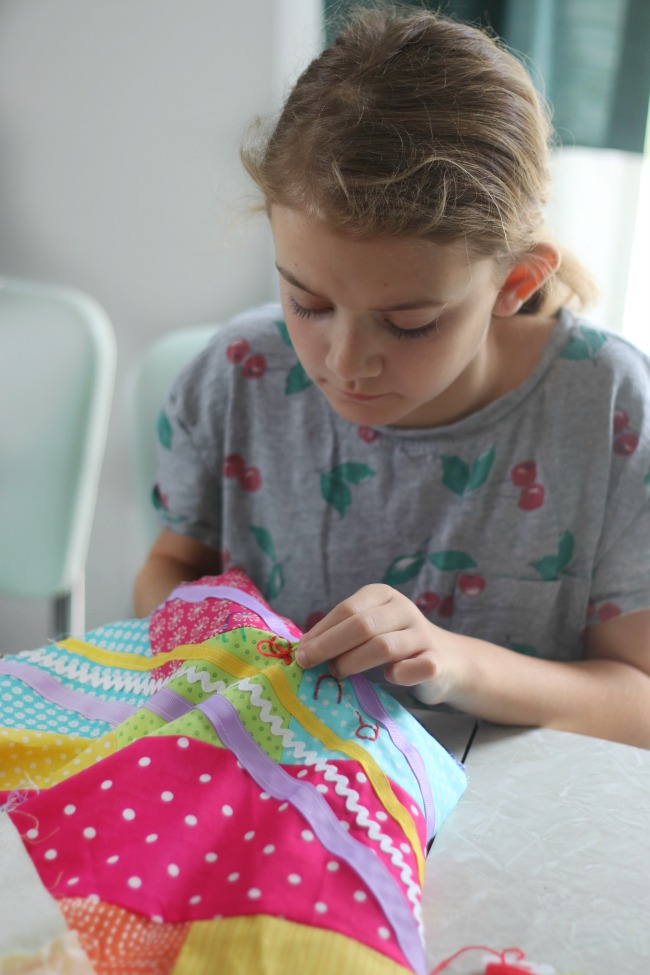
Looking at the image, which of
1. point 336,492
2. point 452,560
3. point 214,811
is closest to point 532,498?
point 452,560

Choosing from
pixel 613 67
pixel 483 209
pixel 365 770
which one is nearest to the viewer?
pixel 365 770

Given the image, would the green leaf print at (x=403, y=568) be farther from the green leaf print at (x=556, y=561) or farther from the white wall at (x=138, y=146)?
the white wall at (x=138, y=146)

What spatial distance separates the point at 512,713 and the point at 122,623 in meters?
0.33

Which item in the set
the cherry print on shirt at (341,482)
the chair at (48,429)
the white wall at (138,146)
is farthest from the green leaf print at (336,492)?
the white wall at (138,146)

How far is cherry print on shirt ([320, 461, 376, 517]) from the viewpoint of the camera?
40.5 inches

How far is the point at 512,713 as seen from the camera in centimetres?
80

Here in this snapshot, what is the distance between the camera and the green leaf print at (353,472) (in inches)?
40.3

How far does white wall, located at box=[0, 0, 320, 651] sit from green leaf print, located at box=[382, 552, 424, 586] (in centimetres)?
82

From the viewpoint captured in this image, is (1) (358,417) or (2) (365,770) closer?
(2) (365,770)

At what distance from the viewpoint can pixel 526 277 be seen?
2.94 ft

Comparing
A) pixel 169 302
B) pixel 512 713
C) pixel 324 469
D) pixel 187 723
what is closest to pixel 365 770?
pixel 187 723

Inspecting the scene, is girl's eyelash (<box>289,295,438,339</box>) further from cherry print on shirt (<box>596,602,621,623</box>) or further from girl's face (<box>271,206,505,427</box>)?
cherry print on shirt (<box>596,602,621,623</box>)

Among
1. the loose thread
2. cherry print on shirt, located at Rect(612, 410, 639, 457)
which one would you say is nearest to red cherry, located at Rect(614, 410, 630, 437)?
cherry print on shirt, located at Rect(612, 410, 639, 457)

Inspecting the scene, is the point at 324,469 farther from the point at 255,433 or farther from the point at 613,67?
the point at 613,67
